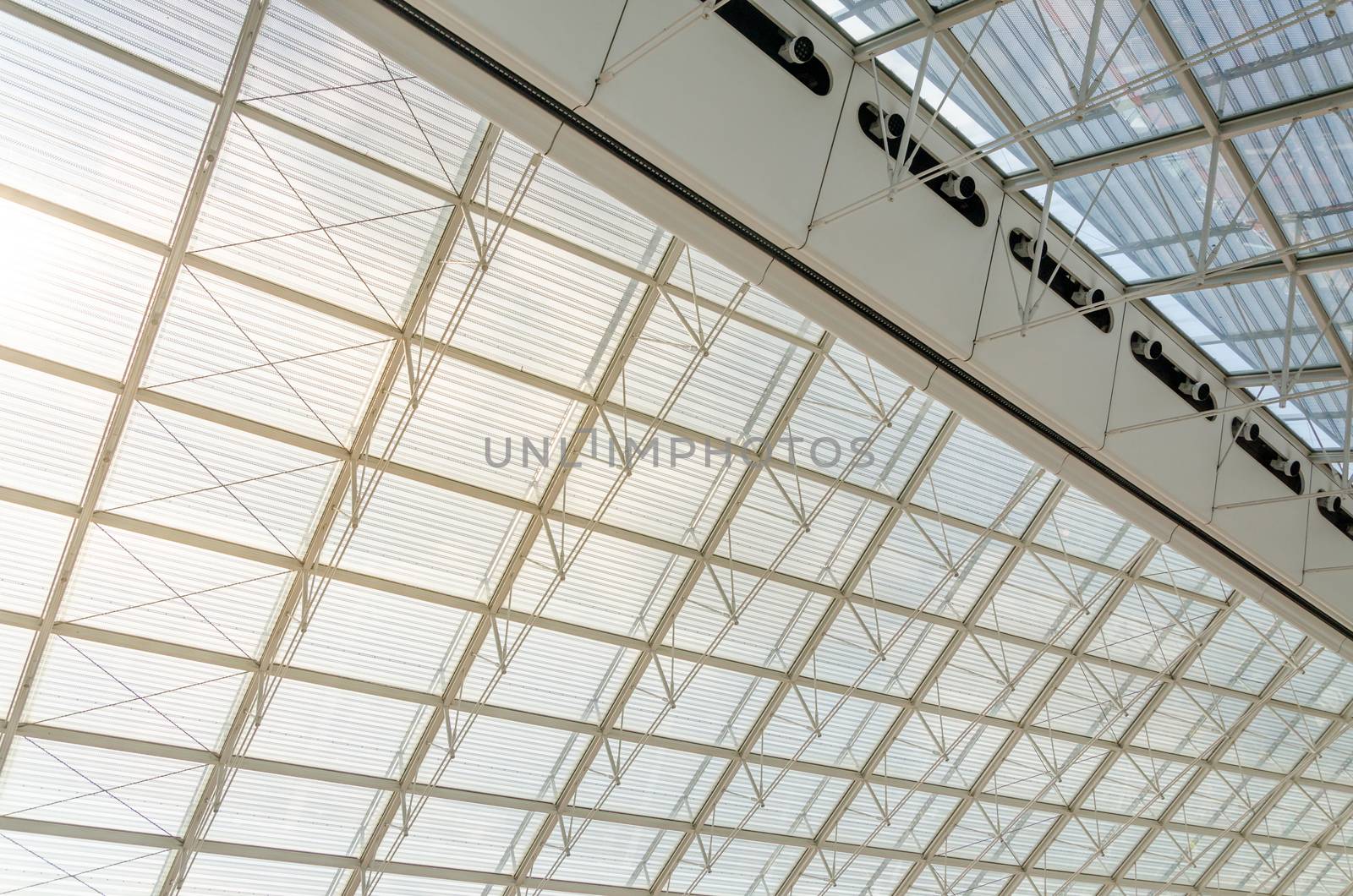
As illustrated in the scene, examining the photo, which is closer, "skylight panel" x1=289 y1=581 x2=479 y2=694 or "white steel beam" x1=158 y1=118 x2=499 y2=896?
"white steel beam" x1=158 y1=118 x2=499 y2=896

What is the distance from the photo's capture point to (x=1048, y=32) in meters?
13.3

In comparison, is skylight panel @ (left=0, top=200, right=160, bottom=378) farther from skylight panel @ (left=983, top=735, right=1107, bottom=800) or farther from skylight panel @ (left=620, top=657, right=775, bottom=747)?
skylight panel @ (left=983, top=735, right=1107, bottom=800)

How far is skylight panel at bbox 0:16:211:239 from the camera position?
14609 millimetres

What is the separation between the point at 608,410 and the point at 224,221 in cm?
779

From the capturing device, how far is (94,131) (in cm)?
1522

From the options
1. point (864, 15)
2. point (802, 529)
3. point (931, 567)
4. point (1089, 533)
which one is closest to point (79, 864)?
point (802, 529)

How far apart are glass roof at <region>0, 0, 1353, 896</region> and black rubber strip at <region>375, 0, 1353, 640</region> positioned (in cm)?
353


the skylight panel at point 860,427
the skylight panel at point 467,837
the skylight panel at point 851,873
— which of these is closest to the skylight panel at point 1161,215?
the skylight panel at point 860,427

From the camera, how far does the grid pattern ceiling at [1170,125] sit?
12547 mm

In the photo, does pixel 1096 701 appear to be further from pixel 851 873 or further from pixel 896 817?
pixel 851 873

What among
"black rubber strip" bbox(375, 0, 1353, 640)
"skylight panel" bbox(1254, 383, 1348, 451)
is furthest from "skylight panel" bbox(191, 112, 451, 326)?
"skylight panel" bbox(1254, 383, 1348, 451)

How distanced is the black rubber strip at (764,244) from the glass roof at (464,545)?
3.53m

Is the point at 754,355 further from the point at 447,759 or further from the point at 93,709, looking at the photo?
the point at 93,709

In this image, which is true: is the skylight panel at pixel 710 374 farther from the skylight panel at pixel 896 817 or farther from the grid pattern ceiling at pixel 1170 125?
the skylight panel at pixel 896 817
